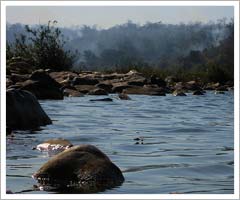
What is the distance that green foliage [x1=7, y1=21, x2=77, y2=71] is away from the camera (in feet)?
89.0

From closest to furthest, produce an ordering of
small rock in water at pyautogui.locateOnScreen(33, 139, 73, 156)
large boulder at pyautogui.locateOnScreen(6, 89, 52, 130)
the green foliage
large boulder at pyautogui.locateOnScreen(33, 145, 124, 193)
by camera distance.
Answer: large boulder at pyautogui.locateOnScreen(33, 145, 124, 193), small rock in water at pyautogui.locateOnScreen(33, 139, 73, 156), large boulder at pyautogui.locateOnScreen(6, 89, 52, 130), the green foliage

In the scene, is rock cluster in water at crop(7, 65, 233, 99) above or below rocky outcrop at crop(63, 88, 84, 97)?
above

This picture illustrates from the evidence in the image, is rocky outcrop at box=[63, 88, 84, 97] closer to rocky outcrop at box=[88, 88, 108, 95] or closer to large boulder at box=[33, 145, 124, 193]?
rocky outcrop at box=[88, 88, 108, 95]

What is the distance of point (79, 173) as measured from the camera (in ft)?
23.1

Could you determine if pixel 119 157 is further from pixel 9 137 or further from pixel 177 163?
pixel 9 137

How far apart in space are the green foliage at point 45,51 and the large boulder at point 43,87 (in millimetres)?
8015

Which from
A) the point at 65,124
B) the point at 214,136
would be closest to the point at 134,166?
the point at 214,136

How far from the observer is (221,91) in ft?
81.8

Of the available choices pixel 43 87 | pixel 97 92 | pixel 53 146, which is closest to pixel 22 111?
pixel 53 146

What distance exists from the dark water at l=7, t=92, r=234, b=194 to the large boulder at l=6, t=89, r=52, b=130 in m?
0.30

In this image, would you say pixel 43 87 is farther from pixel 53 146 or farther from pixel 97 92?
pixel 53 146

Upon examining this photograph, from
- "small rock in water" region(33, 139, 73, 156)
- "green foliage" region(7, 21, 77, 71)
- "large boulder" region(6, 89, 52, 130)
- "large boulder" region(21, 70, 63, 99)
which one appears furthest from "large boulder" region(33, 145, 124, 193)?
"green foliage" region(7, 21, 77, 71)

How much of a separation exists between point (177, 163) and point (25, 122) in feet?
14.0

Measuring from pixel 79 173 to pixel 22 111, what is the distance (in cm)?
482
